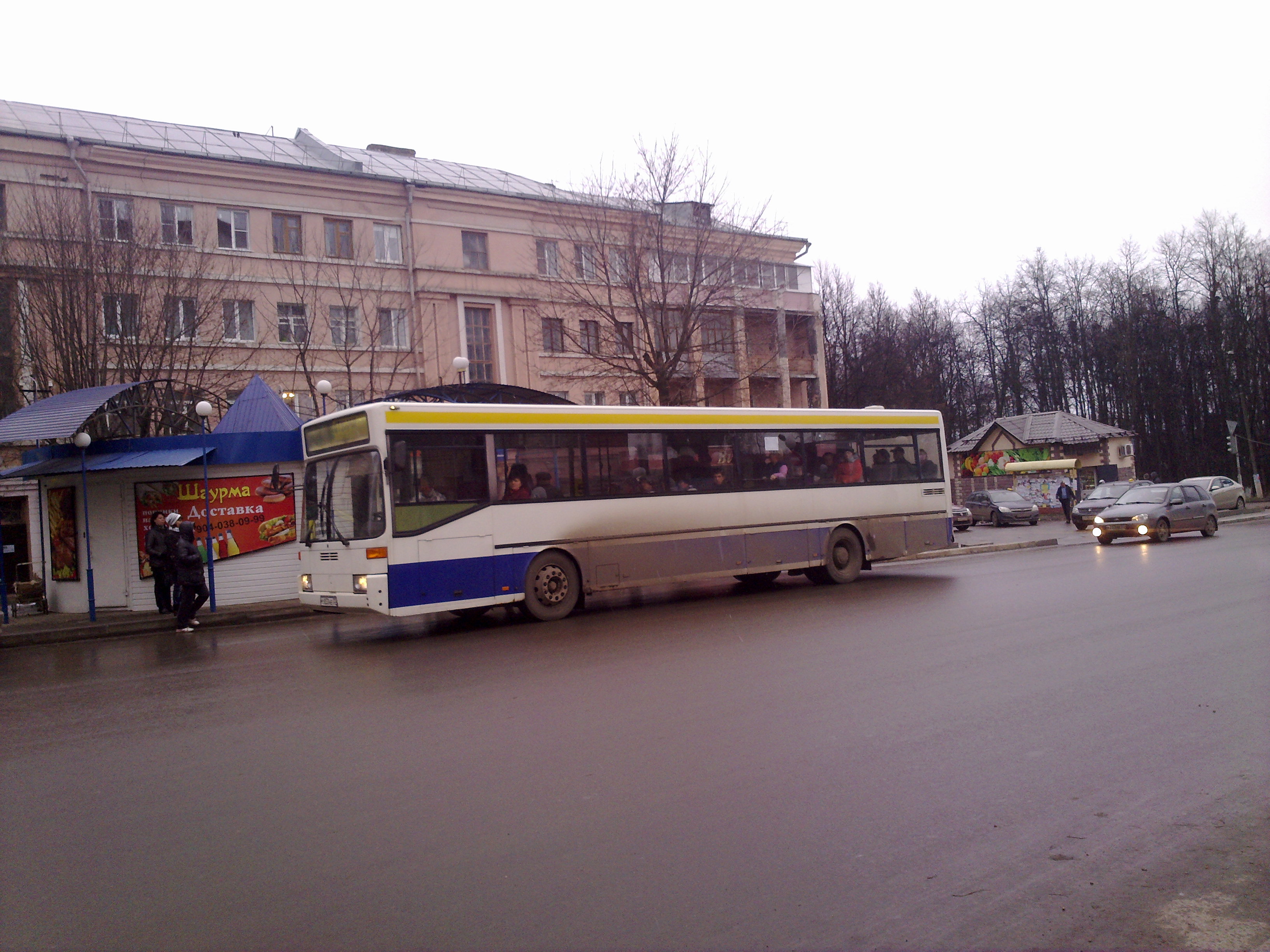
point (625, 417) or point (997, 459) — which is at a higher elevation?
point (625, 417)

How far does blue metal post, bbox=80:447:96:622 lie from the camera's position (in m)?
16.9

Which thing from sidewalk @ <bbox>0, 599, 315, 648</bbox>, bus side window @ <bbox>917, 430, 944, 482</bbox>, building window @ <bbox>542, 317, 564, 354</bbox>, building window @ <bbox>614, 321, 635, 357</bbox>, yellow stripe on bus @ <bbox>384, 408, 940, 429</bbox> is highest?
building window @ <bbox>542, 317, 564, 354</bbox>

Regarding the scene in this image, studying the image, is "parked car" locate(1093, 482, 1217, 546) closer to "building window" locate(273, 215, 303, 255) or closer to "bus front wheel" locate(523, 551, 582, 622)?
"bus front wheel" locate(523, 551, 582, 622)

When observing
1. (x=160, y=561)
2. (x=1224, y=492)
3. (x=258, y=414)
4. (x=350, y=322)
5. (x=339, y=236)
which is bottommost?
(x=1224, y=492)

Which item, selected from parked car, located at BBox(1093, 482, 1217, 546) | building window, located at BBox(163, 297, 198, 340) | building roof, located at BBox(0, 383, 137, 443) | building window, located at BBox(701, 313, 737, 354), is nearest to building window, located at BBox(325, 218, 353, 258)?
building window, located at BBox(163, 297, 198, 340)

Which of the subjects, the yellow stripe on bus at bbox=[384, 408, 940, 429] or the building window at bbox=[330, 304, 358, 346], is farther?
the building window at bbox=[330, 304, 358, 346]

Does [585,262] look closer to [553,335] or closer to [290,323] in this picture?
[553,335]

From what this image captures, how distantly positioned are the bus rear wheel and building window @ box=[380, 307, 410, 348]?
18875 mm

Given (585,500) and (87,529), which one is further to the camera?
(87,529)

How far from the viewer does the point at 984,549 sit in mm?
24734

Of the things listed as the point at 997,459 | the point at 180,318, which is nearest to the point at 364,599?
the point at 180,318

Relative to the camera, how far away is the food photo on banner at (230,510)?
18234mm

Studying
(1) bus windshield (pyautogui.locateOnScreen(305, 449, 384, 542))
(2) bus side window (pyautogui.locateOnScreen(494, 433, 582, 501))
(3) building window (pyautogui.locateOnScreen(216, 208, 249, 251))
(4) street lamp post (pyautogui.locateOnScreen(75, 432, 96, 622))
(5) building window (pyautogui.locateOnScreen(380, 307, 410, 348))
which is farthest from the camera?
(3) building window (pyautogui.locateOnScreen(216, 208, 249, 251))

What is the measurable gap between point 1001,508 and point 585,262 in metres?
20.8
